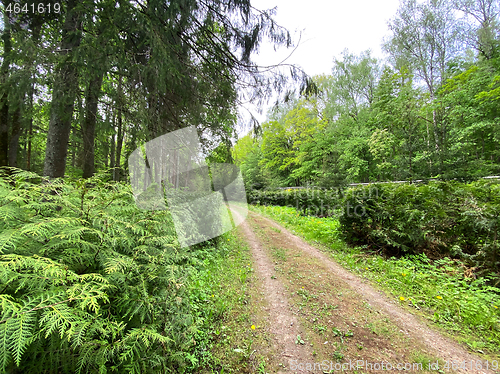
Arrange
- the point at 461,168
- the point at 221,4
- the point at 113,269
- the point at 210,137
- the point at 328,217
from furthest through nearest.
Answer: the point at 461,168
the point at 328,217
the point at 210,137
the point at 221,4
the point at 113,269

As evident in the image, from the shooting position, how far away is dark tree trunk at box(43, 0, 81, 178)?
2.63 metres

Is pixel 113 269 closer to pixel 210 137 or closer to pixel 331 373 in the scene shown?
pixel 331 373

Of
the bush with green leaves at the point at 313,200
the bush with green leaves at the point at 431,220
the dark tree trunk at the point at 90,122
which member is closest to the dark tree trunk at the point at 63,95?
the dark tree trunk at the point at 90,122

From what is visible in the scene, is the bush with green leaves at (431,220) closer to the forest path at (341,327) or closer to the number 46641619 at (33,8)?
the forest path at (341,327)

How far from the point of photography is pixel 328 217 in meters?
9.30

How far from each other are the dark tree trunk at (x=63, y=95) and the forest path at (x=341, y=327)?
13.5 feet

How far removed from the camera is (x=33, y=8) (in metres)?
2.93

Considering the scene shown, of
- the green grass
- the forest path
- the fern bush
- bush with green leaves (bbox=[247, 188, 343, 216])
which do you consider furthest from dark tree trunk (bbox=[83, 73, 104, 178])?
bush with green leaves (bbox=[247, 188, 343, 216])

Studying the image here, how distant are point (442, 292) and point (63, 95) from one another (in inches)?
251

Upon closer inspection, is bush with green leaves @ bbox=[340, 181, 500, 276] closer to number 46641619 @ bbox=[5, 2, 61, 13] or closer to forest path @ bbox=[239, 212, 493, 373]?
forest path @ bbox=[239, 212, 493, 373]

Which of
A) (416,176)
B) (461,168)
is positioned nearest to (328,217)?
(416,176)

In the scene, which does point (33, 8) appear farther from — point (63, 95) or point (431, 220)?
point (431, 220)

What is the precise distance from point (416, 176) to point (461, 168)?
1.86m

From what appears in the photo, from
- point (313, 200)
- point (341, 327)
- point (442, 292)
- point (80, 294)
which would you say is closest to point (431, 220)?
point (442, 292)
